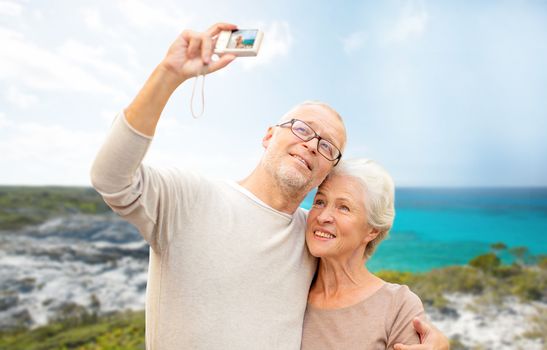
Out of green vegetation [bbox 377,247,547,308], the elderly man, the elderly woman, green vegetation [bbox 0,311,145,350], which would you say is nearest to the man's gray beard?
the elderly man

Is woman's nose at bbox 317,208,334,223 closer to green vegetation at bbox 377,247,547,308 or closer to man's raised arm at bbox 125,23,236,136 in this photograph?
man's raised arm at bbox 125,23,236,136

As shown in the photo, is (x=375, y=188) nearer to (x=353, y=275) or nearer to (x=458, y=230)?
(x=353, y=275)

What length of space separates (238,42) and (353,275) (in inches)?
50.6

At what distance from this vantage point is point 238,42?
1663mm

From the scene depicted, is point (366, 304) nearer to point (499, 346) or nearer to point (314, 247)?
point (314, 247)

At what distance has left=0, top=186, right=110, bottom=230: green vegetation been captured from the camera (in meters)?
10.9

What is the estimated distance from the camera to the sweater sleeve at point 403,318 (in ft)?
6.68

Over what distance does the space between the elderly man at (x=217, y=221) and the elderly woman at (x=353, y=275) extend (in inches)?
3.1

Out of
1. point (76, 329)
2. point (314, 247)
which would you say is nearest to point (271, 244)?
point (314, 247)

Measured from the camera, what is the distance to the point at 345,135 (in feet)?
8.06

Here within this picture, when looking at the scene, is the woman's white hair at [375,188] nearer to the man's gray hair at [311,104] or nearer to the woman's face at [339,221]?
the woman's face at [339,221]

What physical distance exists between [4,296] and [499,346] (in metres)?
9.03

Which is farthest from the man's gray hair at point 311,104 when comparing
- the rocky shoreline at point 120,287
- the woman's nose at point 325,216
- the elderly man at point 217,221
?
the rocky shoreline at point 120,287

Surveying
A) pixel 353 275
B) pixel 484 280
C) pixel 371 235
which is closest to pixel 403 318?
pixel 353 275
